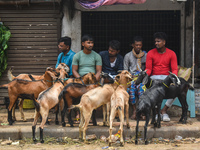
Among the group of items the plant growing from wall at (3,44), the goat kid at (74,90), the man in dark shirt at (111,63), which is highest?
the plant growing from wall at (3,44)

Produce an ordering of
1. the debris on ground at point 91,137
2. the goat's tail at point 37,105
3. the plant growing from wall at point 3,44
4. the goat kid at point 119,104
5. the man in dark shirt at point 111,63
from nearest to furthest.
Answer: the goat kid at point 119,104 < the goat's tail at point 37,105 < the debris on ground at point 91,137 < the man in dark shirt at point 111,63 < the plant growing from wall at point 3,44

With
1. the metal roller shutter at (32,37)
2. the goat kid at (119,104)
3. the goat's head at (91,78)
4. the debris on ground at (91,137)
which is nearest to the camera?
the goat kid at (119,104)

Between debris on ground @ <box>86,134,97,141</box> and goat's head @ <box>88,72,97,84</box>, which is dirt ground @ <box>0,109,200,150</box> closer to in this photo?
debris on ground @ <box>86,134,97,141</box>

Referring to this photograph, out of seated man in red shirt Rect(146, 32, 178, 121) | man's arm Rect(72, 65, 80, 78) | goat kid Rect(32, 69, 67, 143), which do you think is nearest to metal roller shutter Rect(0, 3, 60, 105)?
man's arm Rect(72, 65, 80, 78)

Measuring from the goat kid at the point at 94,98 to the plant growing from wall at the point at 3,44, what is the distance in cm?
428

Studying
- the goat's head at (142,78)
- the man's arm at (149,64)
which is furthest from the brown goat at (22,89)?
the man's arm at (149,64)

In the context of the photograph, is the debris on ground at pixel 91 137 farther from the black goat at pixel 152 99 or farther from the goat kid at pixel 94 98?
the black goat at pixel 152 99

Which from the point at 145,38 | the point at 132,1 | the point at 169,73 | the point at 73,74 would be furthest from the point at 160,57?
the point at 145,38

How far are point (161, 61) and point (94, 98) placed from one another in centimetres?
231

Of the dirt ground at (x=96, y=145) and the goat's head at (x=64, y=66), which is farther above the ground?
the goat's head at (x=64, y=66)

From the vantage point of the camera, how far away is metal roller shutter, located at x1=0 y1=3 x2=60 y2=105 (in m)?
9.77

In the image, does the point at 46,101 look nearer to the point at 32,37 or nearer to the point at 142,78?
the point at 142,78

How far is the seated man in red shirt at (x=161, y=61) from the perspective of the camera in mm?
7627

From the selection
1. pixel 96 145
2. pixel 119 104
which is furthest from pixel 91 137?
pixel 119 104
